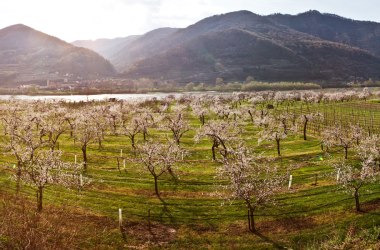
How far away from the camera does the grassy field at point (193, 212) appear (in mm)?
33062

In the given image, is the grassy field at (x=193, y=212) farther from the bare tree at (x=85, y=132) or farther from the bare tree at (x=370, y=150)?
the bare tree at (x=85, y=132)

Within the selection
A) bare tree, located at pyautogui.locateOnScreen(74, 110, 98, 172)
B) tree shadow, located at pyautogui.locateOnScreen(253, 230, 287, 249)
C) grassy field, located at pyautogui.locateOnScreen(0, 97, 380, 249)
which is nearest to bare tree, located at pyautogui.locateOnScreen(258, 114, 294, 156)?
grassy field, located at pyautogui.locateOnScreen(0, 97, 380, 249)

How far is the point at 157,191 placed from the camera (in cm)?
4541

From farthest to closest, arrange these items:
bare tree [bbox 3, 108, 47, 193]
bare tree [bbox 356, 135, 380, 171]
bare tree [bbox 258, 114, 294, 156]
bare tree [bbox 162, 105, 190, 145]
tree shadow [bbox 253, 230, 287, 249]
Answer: bare tree [bbox 162, 105, 190, 145]
bare tree [bbox 258, 114, 294, 156]
bare tree [bbox 356, 135, 380, 171]
bare tree [bbox 3, 108, 47, 193]
tree shadow [bbox 253, 230, 287, 249]

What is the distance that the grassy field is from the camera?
3306 centimetres

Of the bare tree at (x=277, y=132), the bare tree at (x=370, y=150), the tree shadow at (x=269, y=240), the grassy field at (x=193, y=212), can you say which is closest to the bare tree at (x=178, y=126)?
the grassy field at (x=193, y=212)

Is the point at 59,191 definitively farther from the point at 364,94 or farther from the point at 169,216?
the point at 364,94

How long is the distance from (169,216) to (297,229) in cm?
1310

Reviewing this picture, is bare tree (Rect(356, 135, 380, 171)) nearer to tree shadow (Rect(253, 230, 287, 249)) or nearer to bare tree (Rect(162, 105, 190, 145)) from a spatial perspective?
tree shadow (Rect(253, 230, 287, 249))

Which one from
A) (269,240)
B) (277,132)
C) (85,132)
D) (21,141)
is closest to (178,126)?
(85,132)

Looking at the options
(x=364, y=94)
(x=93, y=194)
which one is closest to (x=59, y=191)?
(x=93, y=194)

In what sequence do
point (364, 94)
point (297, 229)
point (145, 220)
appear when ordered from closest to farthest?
point (297, 229) < point (145, 220) < point (364, 94)

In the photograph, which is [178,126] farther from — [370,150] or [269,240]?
[269,240]

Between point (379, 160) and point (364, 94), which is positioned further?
point (364, 94)
